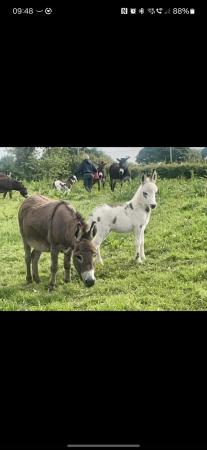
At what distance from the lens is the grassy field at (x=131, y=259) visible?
7.29 ft

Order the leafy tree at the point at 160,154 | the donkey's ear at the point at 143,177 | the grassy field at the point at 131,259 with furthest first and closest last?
the donkey's ear at the point at 143,177 < the grassy field at the point at 131,259 < the leafy tree at the point at 160,154

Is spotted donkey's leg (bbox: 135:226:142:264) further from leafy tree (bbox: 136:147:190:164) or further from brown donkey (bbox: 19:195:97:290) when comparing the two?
leafy tree (bbox: 136:147:190:164)

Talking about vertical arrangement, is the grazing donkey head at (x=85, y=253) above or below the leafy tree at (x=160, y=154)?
below

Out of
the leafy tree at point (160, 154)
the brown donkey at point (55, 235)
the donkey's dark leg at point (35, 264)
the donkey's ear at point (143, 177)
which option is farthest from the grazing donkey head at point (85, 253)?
the leafy tree at point (160, 154)

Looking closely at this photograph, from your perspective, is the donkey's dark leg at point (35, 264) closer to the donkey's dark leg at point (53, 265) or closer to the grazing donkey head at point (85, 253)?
the donkey's dark leg at point (53, 265)

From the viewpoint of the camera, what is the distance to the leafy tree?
2109mm

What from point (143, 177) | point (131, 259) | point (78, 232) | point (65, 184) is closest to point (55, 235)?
point (78, 232)

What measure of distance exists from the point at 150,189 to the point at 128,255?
0.29 metres

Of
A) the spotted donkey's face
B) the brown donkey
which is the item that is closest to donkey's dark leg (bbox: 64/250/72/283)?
the brown donkey

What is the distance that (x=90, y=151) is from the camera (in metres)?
2.14

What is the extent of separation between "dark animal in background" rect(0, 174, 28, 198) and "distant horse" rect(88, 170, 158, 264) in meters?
0.32
